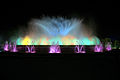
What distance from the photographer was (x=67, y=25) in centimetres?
1681

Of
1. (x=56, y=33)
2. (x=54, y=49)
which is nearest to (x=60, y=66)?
(x=54, y=49)

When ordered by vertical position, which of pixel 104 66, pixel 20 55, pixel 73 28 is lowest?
pixel 104 66

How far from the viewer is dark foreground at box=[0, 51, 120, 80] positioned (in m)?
5.25

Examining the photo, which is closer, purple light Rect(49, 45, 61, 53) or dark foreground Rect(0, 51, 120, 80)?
dark foreground Rect(0, 51, 120, 80)

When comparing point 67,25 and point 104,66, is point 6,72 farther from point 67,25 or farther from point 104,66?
point 67,25

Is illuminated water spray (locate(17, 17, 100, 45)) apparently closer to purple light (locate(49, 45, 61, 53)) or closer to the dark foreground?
purple light (locate(49, 45, 61, 53))

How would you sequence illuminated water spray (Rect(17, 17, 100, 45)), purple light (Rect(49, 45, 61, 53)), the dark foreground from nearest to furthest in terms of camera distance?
the dark foreground < purple light (Rect(49, 45, 61, 53)) < illuminated water spray (Rect(17, 17, 100, 45))

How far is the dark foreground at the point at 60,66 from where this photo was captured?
5254mm

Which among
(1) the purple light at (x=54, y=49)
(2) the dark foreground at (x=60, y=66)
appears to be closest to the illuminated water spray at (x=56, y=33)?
(1) the purple light at (x=54, y=49)

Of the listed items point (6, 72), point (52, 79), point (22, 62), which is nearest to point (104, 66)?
point (52, 79)

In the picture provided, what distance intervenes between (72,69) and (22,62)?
7.57 feet

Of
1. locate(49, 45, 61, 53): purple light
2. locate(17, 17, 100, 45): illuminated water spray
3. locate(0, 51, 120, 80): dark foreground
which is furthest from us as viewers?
locate(17, 17, 100, 45): illuminated water spray

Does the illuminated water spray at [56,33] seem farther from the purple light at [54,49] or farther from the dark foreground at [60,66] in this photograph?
the dark foreground at [60,66]

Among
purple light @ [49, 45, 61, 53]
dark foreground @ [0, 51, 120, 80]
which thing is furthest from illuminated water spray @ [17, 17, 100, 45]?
dark foreground @ [0, 51, 120, 80]
